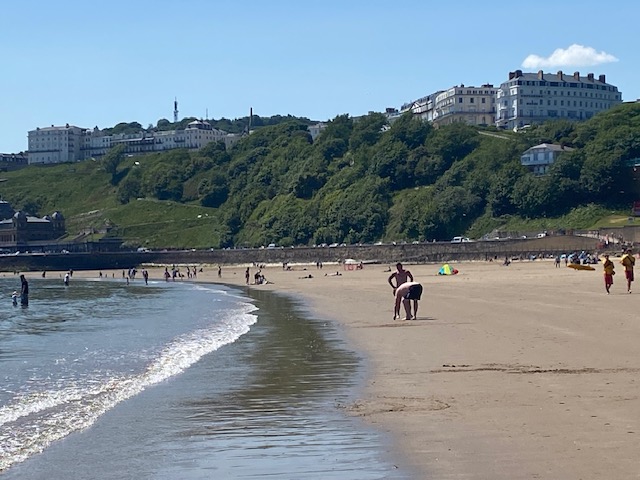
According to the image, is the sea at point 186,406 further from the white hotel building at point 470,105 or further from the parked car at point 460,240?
the white hotel building at point 470,105

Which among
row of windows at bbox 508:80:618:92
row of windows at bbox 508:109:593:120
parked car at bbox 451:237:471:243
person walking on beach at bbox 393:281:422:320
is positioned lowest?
person walking on beach at bbox 393:281:422:320

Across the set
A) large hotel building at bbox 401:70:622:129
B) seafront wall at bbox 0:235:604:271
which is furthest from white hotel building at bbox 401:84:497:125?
seafront wall at bbox 0:235:604:271

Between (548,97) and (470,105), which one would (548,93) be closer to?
(548,97)

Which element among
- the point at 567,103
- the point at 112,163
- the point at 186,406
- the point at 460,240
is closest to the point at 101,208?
the point at 112,163

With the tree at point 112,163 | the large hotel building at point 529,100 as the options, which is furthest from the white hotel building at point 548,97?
the tree at point 112,163

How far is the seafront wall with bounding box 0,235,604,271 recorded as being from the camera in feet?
227

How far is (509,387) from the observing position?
12195mm

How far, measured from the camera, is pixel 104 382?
15.5 meters

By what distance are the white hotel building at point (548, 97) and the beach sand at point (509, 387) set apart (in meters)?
116

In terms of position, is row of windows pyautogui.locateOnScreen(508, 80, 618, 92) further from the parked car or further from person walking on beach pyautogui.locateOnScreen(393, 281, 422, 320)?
person walking on beach pyautogui.locateOnScreen(393, 281, 422, 320)

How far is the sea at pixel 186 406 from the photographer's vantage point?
29.4ft

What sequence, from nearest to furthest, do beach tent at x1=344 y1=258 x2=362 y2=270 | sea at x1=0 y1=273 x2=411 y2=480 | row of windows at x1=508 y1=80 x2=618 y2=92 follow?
sea at x1=0 y1=273 x2=411 y2=480, beach tent at x1=344 y1=258 x2=362 y2=270, row of windows at x1=508 y1=80 x2=618 y2=92

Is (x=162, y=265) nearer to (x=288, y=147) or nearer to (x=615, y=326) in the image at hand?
(x=288, y=147)

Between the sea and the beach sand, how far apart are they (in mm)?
498
